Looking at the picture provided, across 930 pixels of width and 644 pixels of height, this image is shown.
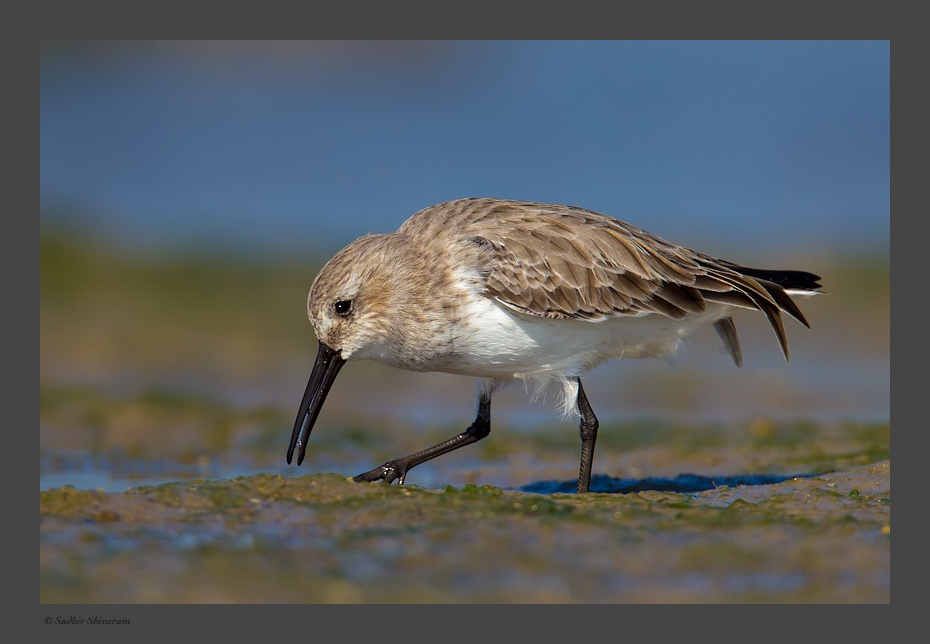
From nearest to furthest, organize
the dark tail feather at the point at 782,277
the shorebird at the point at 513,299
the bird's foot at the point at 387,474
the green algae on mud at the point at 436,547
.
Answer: the green algae on mud at the point at 436,547 → the shorebird at the point at 513,299 → the bird's foot at the point at 387,474 → the dark tail feather at the point at 782,277

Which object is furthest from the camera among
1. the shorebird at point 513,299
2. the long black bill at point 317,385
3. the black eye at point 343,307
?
the long black bill at point 317,385

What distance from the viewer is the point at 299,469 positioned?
32.5ft

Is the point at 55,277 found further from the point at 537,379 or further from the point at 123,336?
the point at 537,379

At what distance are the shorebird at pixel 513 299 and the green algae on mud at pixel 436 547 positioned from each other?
1.17 meters

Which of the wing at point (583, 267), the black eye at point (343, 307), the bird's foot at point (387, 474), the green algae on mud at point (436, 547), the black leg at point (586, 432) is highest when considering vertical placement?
the wing at point (583, 267)

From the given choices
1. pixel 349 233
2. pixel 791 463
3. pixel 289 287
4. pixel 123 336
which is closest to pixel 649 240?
pixel 791 463

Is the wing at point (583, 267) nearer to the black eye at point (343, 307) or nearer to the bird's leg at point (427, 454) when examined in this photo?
the black eye at point (343, 307)

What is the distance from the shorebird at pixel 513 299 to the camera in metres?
7.49

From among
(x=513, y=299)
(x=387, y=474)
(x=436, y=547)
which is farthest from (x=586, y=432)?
(x=436, y=547)

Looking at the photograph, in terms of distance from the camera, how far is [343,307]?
7660 mm

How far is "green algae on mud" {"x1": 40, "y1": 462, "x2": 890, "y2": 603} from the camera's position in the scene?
16.9 feet

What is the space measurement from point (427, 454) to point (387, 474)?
17.6 inches

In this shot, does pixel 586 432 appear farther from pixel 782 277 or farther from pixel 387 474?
pixel 782 277

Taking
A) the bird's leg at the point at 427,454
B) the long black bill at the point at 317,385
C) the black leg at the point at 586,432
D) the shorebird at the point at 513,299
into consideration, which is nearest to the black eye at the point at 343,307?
the shorebird at the point at 513,299
